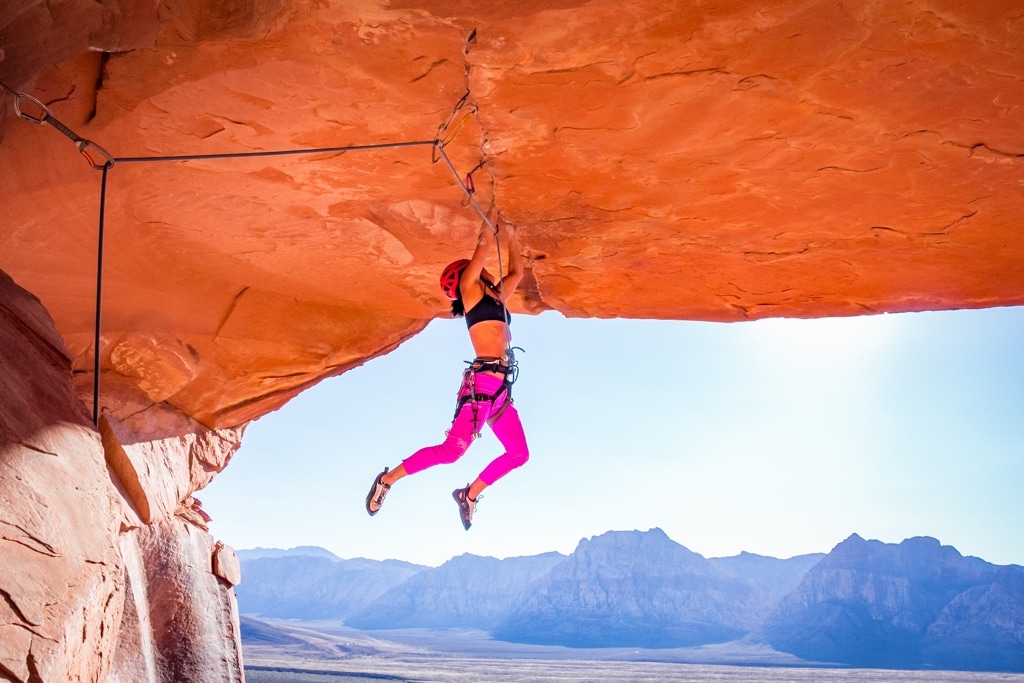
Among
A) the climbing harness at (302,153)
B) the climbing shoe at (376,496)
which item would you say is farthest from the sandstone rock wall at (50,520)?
the climbing shoe at (376,496)

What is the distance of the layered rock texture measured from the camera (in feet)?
11.3

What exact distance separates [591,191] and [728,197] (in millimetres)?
815

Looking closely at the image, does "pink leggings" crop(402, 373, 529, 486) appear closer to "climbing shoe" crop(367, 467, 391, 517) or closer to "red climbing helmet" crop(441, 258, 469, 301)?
"climbing shoe" crop(367, 467, 391, 517)

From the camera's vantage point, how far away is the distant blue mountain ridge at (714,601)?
160ft

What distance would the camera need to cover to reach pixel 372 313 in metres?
7.23

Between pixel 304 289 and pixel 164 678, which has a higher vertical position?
pixel 304 289

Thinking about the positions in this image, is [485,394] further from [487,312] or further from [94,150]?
[94,150]

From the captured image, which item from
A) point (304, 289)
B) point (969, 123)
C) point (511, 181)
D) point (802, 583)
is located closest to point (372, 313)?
point (304, 289)

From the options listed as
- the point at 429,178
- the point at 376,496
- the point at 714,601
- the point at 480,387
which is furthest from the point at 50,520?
the point at 714,601

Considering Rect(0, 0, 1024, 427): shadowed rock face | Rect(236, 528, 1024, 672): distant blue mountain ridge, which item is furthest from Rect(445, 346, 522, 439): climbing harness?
Rect(236, 528, 1024, 672): distant blue mountain ridge

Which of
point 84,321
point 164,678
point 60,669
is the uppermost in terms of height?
point 84,321

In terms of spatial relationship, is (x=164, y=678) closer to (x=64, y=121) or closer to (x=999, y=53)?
(x=64, y=121)

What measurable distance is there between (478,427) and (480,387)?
229 mm

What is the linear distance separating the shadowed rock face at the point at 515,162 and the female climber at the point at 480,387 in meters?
0.62
